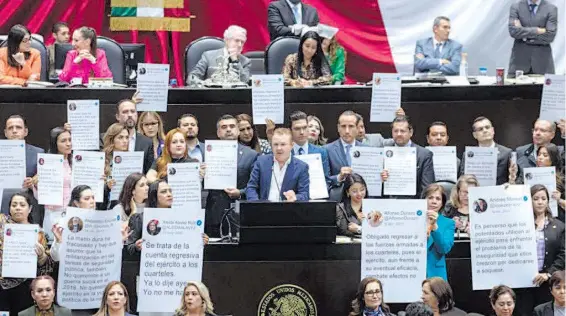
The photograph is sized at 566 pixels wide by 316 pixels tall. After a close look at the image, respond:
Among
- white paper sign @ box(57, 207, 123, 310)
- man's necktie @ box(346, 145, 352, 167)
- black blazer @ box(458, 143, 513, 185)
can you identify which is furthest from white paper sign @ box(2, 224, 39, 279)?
black blazer @ box(458, 143, 513, 185)

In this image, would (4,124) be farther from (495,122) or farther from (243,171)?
(495,122)

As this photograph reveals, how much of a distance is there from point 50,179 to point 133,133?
1035 millimetres

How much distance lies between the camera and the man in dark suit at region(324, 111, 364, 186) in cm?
1365

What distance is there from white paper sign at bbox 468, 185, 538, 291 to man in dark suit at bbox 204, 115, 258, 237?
2.21m

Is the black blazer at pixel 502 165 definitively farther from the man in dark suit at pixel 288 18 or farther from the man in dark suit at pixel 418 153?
the man in dark suit at pixel 288 18

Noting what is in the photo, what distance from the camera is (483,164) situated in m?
13.7

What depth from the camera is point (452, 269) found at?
40.4ft

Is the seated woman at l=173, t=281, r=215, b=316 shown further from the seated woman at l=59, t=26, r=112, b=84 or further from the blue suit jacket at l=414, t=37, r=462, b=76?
the blue suit jacket at l=414, t=37, r=462, b=76

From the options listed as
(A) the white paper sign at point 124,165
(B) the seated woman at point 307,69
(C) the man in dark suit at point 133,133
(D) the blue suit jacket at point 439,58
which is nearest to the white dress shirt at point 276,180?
(A) the white paper sign at point 124,165

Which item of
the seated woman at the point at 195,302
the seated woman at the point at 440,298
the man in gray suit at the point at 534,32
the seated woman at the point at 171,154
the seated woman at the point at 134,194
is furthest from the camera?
the man in gray suit at the point at 534,32

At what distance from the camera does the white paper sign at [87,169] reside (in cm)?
1323

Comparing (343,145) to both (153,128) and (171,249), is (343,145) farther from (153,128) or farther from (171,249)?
(171,249)

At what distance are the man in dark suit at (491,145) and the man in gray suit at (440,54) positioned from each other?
1.49 metres

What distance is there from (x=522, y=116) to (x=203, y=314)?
4.85 meters
